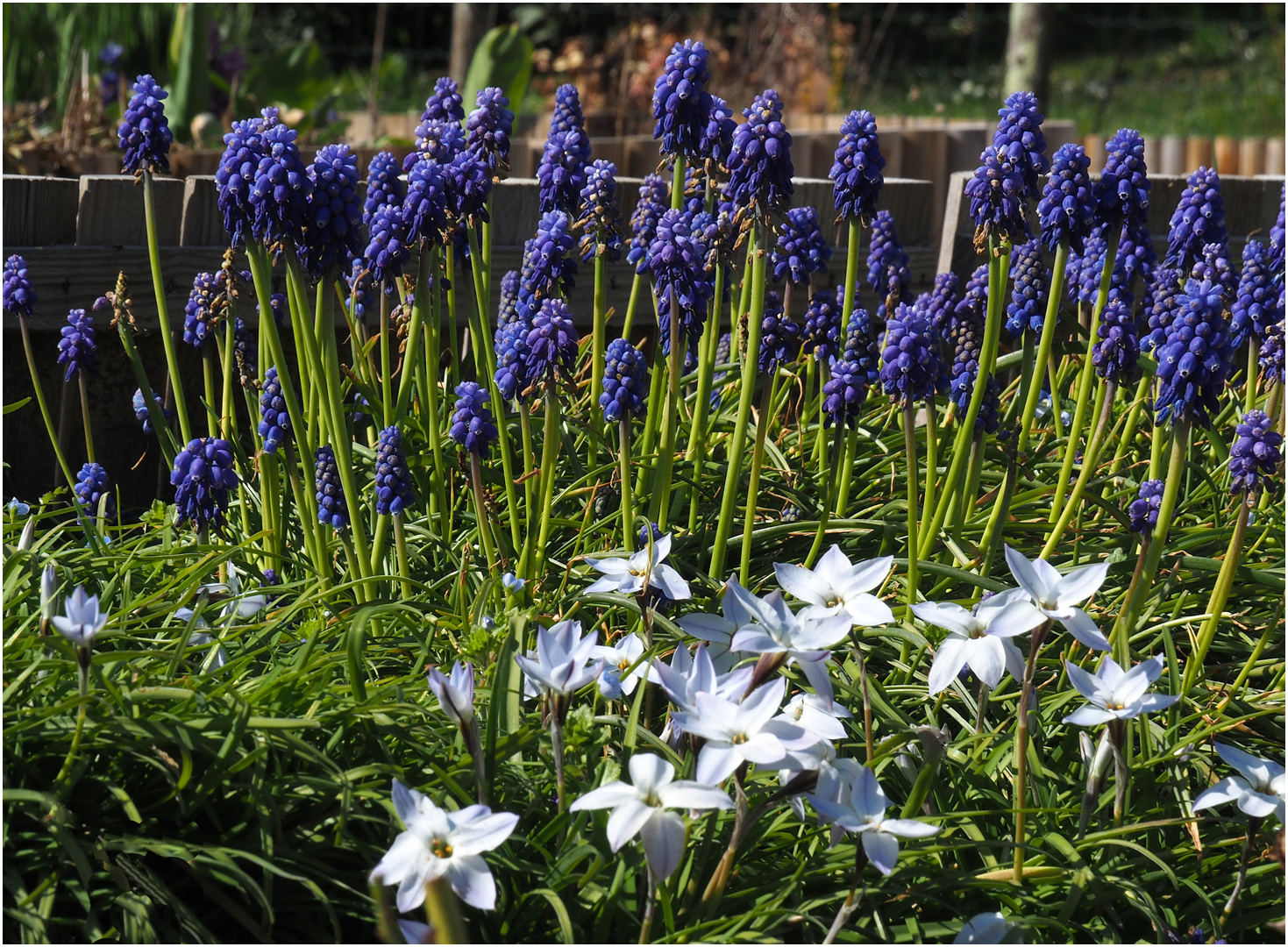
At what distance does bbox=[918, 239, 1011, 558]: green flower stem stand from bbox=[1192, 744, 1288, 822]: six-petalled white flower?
3.01ft

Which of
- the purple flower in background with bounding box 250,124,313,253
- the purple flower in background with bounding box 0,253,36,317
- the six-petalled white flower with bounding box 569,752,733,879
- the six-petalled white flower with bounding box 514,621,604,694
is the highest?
the purple flower in background with bounding box 250,124,313,253

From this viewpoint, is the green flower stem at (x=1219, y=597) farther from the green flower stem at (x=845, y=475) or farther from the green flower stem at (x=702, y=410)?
the green flower stem at (x=702, y=410)

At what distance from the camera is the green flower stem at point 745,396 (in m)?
2.46

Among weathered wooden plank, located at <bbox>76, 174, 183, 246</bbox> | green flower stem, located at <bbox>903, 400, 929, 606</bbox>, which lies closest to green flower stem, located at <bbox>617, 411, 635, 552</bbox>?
green flower stem, located at <bbox>903, 400, 929, 606</bbox>

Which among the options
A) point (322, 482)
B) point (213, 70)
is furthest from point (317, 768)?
point (213, 70)

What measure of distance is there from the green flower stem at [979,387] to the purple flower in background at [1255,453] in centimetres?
58

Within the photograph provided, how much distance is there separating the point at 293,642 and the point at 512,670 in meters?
0.50

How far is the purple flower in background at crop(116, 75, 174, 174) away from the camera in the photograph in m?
2.83

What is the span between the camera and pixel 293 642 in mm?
2344

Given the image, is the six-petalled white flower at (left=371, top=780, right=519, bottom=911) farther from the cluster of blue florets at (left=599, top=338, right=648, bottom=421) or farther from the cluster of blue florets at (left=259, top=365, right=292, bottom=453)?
the cluster of blue florets at (left=259, top=365, right=292, bottom=453)

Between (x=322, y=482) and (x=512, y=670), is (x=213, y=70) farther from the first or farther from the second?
(x=512, y=670)

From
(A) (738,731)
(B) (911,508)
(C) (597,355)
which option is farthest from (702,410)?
(A) (738,731)

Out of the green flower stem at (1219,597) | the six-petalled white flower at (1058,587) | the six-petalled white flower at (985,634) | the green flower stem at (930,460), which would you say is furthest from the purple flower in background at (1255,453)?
the green flower stem at (930,460)

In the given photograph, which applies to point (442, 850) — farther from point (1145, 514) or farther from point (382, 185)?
point (382, 185)
